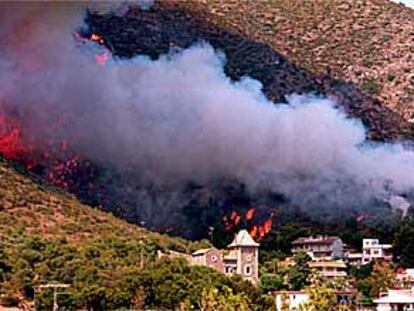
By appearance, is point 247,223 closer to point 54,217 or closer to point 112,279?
point 54,217

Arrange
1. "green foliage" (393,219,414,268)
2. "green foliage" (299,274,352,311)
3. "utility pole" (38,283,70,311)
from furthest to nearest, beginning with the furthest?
"green foliage" (393,219,414,268), "utility pole" (38,283,70,311), "green foliage" (299,274,352,311)

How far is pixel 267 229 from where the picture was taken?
97750 mm

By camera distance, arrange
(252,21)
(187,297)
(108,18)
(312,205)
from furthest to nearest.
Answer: (252,21) → (108,18) → (312,205) → (187,297)

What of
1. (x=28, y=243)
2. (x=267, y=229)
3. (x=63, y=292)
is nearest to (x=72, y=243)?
(x=28, y=243)

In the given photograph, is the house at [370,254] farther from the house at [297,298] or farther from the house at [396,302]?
the house at [396,302]

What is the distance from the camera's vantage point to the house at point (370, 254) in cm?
8712

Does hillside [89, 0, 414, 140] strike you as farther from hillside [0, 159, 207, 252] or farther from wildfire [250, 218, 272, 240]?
hillside [0, 159, 207, 252]

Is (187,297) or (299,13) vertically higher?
(299,13)

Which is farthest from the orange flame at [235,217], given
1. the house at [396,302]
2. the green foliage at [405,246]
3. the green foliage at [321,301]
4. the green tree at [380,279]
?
the green foliage at [321,301]

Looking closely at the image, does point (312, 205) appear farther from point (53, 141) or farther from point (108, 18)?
point (108, 18)

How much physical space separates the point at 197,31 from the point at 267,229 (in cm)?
4539

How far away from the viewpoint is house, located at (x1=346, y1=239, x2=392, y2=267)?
87125 mm

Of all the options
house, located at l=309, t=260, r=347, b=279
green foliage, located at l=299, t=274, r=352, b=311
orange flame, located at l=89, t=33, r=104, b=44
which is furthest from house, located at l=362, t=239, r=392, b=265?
orange flame, located at l=89, t=33, r=104, b=44

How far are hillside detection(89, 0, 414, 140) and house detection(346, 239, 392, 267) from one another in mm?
36516
